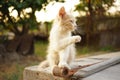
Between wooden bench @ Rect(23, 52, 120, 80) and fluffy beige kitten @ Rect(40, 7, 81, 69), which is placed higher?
fluffy beige kitten @ Rect(40, 7, 81, 69)

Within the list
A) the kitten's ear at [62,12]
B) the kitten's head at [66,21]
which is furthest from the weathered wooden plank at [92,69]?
the kitten's ear at [62,12]

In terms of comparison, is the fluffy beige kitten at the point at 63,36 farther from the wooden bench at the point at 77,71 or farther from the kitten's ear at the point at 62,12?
the wooden bench at the point at 77,71

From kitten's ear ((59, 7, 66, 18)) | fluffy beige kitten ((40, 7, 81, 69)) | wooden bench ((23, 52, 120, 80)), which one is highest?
kitten's ear ((59, 7, 66, 18))

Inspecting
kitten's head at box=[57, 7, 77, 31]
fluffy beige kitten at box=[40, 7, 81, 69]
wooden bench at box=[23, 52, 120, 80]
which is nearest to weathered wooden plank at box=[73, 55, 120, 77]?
wooden bench at box=[23, 52, 120, 80]

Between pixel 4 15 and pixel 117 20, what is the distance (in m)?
4.85

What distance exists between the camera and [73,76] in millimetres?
4473

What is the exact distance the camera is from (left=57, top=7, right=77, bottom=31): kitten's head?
13.4 ft

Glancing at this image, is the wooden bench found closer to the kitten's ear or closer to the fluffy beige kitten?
the fluffy beige kitten

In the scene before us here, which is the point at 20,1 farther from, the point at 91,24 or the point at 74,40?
the point at 91,24

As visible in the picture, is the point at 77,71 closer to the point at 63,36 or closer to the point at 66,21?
the point at 63,36

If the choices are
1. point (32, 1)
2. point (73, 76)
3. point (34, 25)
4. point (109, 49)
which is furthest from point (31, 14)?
point (73, 76)

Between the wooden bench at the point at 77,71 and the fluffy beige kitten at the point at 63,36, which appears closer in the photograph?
the fluffy beige kitten at the point at 63,36

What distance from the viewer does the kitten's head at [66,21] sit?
4.10 metres

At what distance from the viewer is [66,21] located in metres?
4.11
